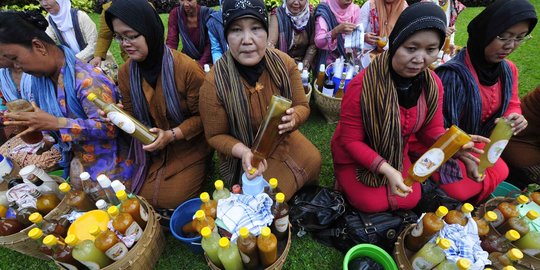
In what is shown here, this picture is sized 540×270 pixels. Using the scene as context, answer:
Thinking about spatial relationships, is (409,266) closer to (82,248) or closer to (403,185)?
(403,185)

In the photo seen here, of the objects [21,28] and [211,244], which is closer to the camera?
[211,244]

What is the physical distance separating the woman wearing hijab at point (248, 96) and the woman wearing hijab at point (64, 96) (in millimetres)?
800

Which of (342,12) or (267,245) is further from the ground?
(342,12)

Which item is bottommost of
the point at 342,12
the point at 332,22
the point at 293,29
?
the point at 293,29

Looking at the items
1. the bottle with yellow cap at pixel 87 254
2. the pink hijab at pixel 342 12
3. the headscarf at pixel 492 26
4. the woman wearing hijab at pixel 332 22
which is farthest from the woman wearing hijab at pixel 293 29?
the bottle with yellow cap at pixel 87 254

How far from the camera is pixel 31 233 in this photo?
4.90 ft

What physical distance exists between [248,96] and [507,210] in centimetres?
188

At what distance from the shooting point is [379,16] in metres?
3.37

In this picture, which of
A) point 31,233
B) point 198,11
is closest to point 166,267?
point 31,233

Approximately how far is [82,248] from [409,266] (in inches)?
76.1

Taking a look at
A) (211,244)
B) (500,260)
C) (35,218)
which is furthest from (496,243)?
(35,218)

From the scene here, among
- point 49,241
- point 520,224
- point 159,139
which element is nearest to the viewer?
point 49,241

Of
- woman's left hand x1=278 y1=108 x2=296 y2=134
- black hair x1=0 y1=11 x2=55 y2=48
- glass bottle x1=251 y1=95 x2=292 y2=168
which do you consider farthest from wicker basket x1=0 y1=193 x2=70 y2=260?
woman's left hand x1=278 y1=108 x2=296 y2=134

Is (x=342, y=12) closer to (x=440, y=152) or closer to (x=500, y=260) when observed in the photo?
(x=440, y=152)
